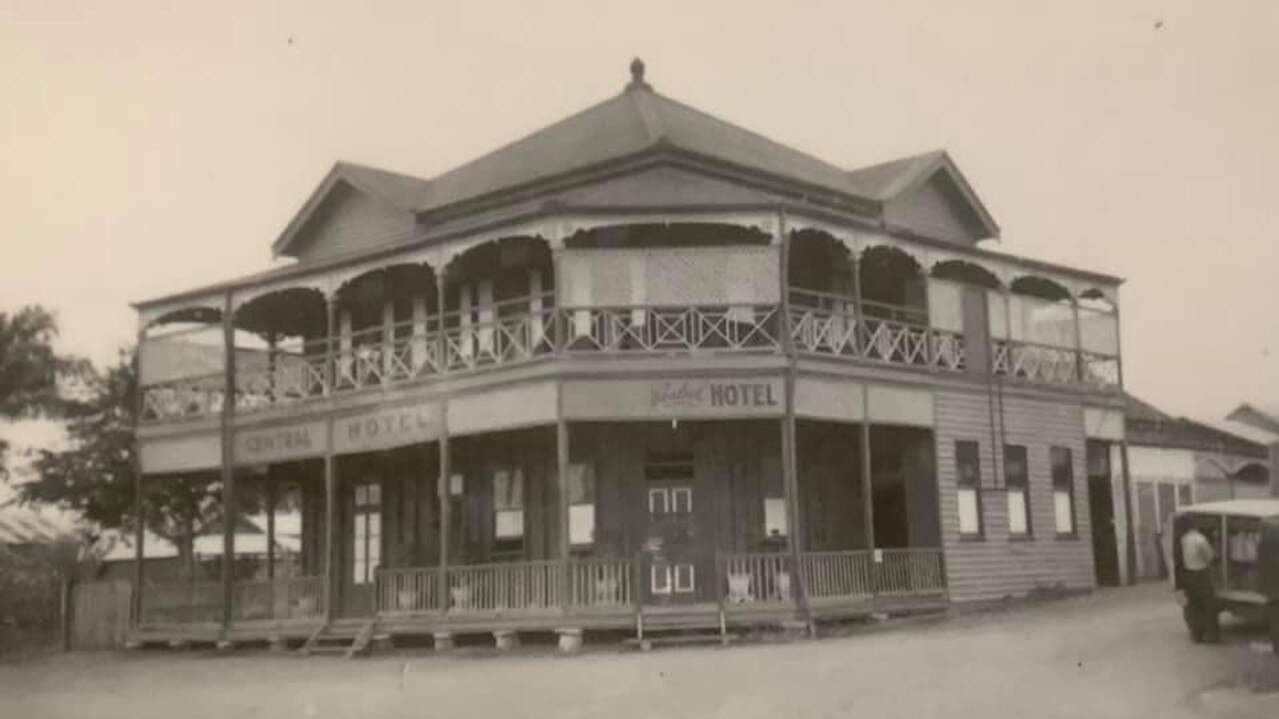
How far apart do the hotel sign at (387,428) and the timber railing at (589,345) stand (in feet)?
1.91

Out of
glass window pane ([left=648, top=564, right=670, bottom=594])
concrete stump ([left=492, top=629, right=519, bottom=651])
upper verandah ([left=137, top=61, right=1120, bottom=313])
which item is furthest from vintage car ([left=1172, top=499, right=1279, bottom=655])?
concrete stump ([left=492, top=629, right=519, bottom=651])

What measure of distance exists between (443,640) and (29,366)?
11.1m

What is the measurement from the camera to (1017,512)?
26391 millimetres

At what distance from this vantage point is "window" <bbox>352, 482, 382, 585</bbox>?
90.9 feet

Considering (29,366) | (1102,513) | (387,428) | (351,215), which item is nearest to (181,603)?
(29,366)

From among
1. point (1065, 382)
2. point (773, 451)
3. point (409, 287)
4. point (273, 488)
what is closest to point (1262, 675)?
point (773, 451)

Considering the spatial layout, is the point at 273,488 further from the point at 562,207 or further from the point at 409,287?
the point at 562,207

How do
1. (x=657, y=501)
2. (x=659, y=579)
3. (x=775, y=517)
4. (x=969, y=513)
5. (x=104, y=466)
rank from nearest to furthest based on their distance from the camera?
(x=659, y=579) < (x=657, y=501) < (x=775, y=517) < (x=969, y=513) < (x=104, y=466)

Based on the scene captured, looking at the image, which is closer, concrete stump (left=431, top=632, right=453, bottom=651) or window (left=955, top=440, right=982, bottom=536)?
concrete stump (left=431, top=632, right=453, bottom=651)

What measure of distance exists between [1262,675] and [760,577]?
913 cm

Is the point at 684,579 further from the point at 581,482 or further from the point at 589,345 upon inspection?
the point at 589,345

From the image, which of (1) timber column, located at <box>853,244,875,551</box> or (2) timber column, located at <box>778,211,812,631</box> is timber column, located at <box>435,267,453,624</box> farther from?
(1) timber column, located at <box>853,244,875,551</box>

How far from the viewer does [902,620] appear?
22703 mm

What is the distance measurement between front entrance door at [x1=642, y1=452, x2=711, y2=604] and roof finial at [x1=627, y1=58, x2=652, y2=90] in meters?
9.22
